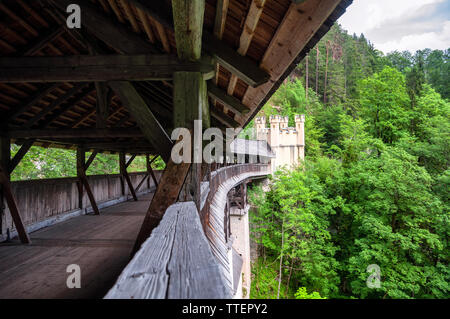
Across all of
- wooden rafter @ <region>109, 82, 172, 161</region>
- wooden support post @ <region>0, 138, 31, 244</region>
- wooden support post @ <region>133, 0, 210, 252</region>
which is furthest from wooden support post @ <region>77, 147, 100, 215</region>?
wooden support post @ <region>133, 0, 210, 252</region>

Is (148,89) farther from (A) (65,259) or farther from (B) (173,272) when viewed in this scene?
(B) (173,272)

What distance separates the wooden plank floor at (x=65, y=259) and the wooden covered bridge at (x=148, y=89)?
0.9 inches

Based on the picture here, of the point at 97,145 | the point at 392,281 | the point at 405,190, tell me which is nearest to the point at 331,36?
the point at 405,190

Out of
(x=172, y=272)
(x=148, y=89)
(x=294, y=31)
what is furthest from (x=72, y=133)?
(x=172, y=272)

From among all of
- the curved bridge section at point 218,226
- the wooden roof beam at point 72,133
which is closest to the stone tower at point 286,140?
the curved bridge section at point 218,226

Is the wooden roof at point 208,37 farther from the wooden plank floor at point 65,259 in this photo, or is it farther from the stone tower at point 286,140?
the stone tower at point 286,140

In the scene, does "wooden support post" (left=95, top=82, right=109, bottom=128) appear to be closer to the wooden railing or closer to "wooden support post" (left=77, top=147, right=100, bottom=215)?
the wooden railing

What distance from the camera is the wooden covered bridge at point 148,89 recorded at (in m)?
1.18

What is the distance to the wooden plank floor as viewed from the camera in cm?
298

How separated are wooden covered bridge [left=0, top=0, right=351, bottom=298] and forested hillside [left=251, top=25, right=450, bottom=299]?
1414cm

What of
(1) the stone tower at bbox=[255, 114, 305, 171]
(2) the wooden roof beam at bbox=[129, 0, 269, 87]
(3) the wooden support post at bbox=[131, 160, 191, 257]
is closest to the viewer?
(3) the wooden support post at bbox=[131, 160, 191, 257]

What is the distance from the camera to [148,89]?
609 centimetres

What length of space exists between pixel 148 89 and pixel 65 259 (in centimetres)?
412
